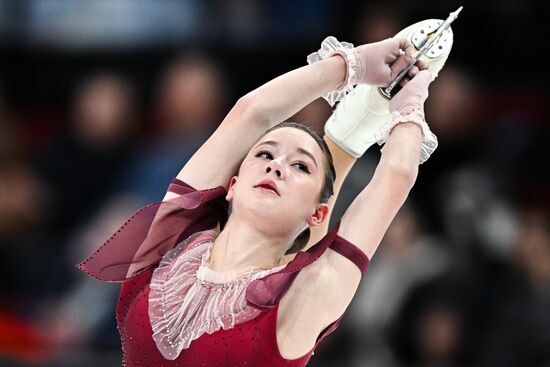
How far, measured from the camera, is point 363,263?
297cm

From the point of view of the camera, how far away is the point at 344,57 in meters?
3.35

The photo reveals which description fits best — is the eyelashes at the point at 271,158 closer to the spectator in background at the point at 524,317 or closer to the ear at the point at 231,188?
the ear at the point at 231,188

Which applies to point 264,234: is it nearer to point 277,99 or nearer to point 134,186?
point 277,99

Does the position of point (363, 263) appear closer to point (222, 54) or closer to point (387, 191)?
point (387, 191)

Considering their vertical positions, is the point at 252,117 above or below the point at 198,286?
above

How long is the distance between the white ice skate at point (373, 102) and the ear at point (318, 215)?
283 millimetres

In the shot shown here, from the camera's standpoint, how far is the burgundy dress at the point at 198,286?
2947 mm

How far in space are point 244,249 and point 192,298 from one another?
0.21 meters

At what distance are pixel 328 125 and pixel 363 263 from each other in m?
0.76

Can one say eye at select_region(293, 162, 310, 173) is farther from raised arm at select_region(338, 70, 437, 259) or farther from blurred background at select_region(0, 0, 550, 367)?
blurred background at select_region(0, 0, 550, 367)

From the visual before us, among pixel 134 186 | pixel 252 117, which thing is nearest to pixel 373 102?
pixel 252 117

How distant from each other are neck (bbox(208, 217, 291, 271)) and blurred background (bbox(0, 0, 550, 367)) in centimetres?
164

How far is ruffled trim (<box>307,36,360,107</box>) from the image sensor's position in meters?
3.32

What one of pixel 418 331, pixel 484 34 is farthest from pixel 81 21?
pixel 418 331
